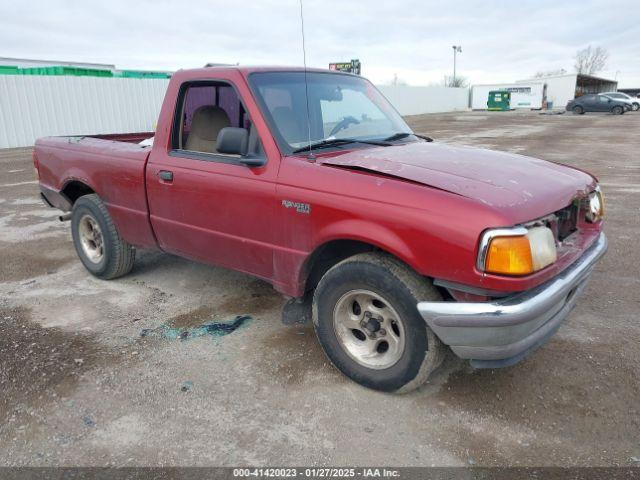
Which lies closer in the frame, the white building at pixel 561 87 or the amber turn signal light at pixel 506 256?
the amber turn signal light at pixel 506 256

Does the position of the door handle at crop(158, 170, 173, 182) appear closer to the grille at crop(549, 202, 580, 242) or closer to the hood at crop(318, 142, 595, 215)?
the hood at crop(318, 142, 595, 215)

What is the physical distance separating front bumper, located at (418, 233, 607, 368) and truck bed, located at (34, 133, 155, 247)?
2655mm

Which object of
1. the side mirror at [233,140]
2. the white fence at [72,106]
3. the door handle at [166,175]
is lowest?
the door handle at [166,175]

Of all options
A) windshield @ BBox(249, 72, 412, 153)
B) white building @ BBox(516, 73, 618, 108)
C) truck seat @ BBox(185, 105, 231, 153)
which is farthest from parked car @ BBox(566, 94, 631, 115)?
truck seat @ BBox(185, 105, 231, 153)

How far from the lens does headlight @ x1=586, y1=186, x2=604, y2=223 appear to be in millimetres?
3244

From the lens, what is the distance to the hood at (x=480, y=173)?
2586mm

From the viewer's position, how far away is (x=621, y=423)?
8.65ft

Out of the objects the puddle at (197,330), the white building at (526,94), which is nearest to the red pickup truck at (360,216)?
the puddle at (197,330)

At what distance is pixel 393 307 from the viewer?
2705 mm

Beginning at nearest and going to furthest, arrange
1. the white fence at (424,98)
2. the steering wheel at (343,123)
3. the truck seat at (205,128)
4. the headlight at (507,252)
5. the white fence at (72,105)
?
the headlight at (507,252), the steering wheel at (343,123), the truck seat at (205,128), the white fence at (72,105), the white fence at (424,98)

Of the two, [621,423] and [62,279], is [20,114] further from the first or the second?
[621,423]

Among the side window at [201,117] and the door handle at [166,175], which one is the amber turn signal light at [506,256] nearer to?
the side window at [201,117]

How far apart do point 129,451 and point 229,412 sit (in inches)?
21.7

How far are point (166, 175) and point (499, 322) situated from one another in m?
2.63
